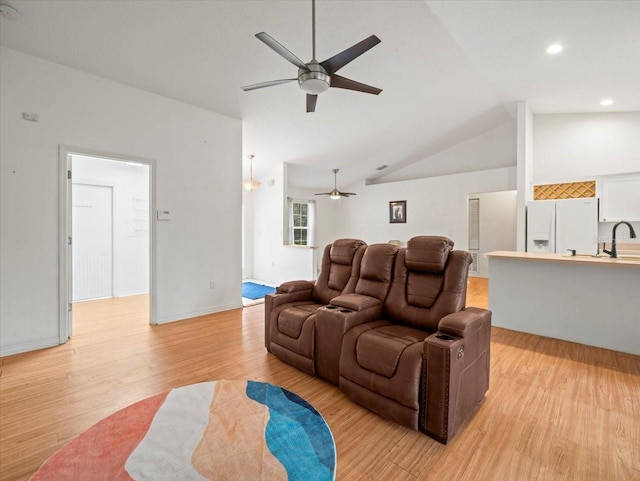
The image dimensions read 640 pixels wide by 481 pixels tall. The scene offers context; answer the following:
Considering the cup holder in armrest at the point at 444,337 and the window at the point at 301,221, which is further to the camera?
the window at the point at 301,221

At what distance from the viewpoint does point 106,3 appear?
2527mm

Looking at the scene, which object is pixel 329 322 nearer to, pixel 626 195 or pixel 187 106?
pixel 187 106

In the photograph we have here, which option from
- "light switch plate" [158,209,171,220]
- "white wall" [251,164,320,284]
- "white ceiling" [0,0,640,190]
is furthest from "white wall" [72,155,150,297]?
"white wall" [251,164,320,284]

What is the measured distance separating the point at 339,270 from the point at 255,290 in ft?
12.3

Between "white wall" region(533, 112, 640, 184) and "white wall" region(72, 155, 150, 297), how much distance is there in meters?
7.50

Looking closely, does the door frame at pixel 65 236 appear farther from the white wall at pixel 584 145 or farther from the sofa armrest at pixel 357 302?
the white wall at pixel 584 145

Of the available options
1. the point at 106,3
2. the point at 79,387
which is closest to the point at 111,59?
the point at 106,3

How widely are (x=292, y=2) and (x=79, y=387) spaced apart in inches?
151

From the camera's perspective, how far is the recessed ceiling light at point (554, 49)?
3366 mm

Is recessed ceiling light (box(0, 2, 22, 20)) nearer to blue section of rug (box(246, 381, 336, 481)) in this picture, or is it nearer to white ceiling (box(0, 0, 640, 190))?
white ceiling (box(0, 0, 640, 190))

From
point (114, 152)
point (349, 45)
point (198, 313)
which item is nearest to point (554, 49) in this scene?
point (349, 45)

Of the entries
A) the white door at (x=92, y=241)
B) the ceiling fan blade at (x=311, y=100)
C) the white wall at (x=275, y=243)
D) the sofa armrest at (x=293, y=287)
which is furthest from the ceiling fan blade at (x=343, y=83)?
the white door at (x=92, y=241)

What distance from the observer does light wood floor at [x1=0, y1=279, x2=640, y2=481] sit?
5.27 feet

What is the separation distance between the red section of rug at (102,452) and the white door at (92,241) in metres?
4.80
